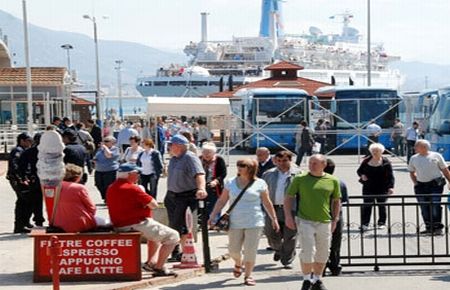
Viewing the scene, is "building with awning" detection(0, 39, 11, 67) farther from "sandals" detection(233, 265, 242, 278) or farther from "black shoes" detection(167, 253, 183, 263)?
"sandals" detection(233, 265, 242, 278)

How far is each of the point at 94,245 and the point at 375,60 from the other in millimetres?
125296

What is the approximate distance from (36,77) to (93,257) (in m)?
35.7

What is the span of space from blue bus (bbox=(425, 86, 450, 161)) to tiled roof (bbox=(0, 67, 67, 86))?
2193 cm

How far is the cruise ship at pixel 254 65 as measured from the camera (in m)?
117

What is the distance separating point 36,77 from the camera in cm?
4581

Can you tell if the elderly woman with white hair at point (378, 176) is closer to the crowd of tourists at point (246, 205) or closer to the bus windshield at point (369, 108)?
the crowd of tourists at point (246, 205)

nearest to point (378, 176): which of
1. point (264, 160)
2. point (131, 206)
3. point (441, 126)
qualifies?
point (264, 160)

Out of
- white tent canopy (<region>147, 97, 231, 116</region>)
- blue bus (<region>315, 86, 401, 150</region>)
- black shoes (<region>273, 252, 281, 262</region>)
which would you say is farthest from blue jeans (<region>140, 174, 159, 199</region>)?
blue bus (<region>315, 86, 401, 150</region>)

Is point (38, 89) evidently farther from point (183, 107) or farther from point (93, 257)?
point (93, 257)

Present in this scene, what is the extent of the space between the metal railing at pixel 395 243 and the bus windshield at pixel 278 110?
75.9 feet

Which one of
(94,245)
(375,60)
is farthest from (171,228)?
(375,60)

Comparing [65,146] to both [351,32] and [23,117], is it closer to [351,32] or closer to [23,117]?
[23,117]

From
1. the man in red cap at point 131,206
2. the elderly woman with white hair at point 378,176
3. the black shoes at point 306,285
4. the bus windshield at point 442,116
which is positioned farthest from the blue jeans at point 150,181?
the bus windshield at point 442,116

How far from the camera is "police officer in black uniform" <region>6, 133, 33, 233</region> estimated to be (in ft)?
50.6
